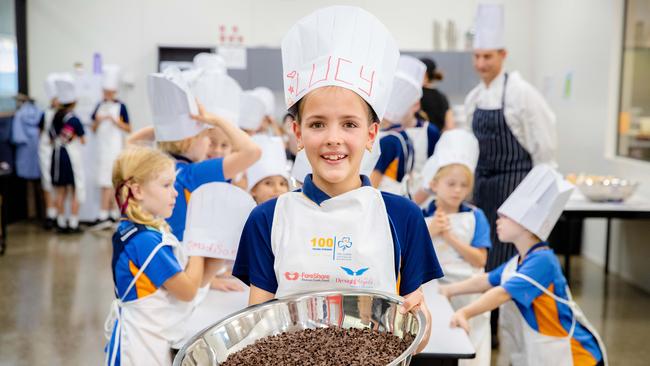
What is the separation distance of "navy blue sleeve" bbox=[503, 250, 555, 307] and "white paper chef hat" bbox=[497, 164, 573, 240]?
0.25 ft

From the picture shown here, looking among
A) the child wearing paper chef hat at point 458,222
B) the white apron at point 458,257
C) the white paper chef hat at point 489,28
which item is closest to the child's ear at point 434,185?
the child wearing paper chef hat at point 458,222

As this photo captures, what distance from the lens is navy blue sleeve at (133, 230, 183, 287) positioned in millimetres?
1809

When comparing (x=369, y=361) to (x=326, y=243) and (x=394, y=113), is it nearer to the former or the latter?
(x=326, y=243)

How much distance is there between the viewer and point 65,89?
674 centimetres

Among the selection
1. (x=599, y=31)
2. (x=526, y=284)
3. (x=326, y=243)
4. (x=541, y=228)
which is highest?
(x=599, y=31)

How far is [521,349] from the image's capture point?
2.39 meters

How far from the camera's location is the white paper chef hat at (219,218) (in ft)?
5.10

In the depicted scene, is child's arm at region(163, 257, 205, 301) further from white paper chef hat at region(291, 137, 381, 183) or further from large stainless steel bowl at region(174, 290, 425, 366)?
→ large stainless steel bowl at region(174, 290, 425, 366)

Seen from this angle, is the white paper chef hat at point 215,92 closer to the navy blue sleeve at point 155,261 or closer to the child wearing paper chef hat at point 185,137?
the child wearing paper chef hat at point 185,137

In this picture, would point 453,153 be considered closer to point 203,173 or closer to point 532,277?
point 532,277

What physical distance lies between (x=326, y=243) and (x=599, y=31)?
4.90 meters

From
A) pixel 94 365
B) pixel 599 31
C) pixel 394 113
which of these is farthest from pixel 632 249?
pixel 94 365

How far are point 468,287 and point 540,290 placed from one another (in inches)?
9.1

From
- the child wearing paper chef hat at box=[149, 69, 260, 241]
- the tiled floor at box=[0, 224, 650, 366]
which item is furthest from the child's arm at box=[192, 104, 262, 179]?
the tiled floor at box=[0, 224, 650, 366]
